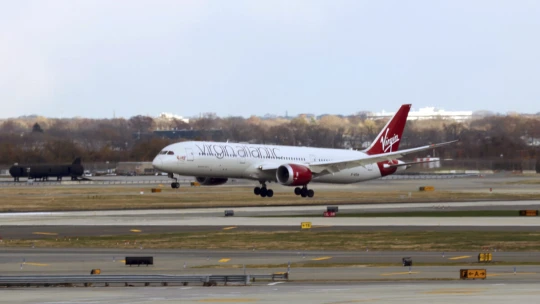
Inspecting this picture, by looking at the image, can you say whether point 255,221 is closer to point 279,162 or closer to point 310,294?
point 279,162

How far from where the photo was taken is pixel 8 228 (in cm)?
4641

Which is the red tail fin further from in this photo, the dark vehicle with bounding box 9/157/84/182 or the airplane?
the dark vehicle with bounding box 9/157/84/182

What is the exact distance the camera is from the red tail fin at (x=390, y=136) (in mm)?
79188

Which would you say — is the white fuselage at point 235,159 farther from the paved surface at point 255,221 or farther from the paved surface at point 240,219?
the paved surface at point 255,221

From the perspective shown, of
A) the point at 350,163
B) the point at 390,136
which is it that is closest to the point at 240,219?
the point at 350,163

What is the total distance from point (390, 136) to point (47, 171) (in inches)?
2273

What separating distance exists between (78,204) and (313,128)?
92.4m

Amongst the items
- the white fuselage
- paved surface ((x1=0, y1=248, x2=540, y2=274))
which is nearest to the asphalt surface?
paved surface ((x1=0, y1=248, x2=540, y2=274))

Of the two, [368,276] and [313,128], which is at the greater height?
[313,128]

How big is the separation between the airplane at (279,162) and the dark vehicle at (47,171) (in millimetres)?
53576

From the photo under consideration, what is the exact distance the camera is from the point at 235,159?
2702 inches

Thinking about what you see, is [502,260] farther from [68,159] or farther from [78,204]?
[68,159]

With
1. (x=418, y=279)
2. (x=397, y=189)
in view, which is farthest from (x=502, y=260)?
(x=397, y=189)

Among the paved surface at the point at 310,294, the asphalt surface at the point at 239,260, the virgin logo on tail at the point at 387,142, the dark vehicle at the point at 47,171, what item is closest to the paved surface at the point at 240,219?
the asphalt surface at the point at 239,260
